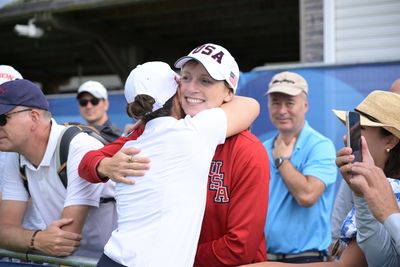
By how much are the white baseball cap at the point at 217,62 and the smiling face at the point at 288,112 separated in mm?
1357

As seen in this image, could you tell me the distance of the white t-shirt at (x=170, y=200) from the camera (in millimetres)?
1780

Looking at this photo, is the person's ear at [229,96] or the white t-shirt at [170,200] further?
the person's ear at [229,96]

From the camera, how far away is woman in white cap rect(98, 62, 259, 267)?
178cm

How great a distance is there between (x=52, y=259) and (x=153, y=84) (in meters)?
1.05

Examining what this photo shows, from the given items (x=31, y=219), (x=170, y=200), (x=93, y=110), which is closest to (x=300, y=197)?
(x=170, y=200)

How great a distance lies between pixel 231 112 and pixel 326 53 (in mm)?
4400

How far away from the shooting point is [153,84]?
194cm

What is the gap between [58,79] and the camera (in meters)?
15.4

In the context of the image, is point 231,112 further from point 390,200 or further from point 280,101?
point 280,101

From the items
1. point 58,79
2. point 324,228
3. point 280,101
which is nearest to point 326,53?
point 280,101

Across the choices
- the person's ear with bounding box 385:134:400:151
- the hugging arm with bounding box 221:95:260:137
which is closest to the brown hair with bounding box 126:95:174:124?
the hugging arm with bounding box 221:95:260:137

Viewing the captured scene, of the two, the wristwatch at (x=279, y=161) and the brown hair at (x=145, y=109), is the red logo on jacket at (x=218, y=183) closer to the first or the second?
the brown hair at (x=145, y=109)

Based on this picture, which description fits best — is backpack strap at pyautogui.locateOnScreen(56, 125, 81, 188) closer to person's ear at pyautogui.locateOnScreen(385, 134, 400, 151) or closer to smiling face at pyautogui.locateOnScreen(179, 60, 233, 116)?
smiling face at pyautogui.locateOnScreen(179, 60, 233, 116)

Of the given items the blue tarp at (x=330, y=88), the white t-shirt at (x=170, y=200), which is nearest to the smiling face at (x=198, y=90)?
the white t-shirt at (x=170, y=200)
